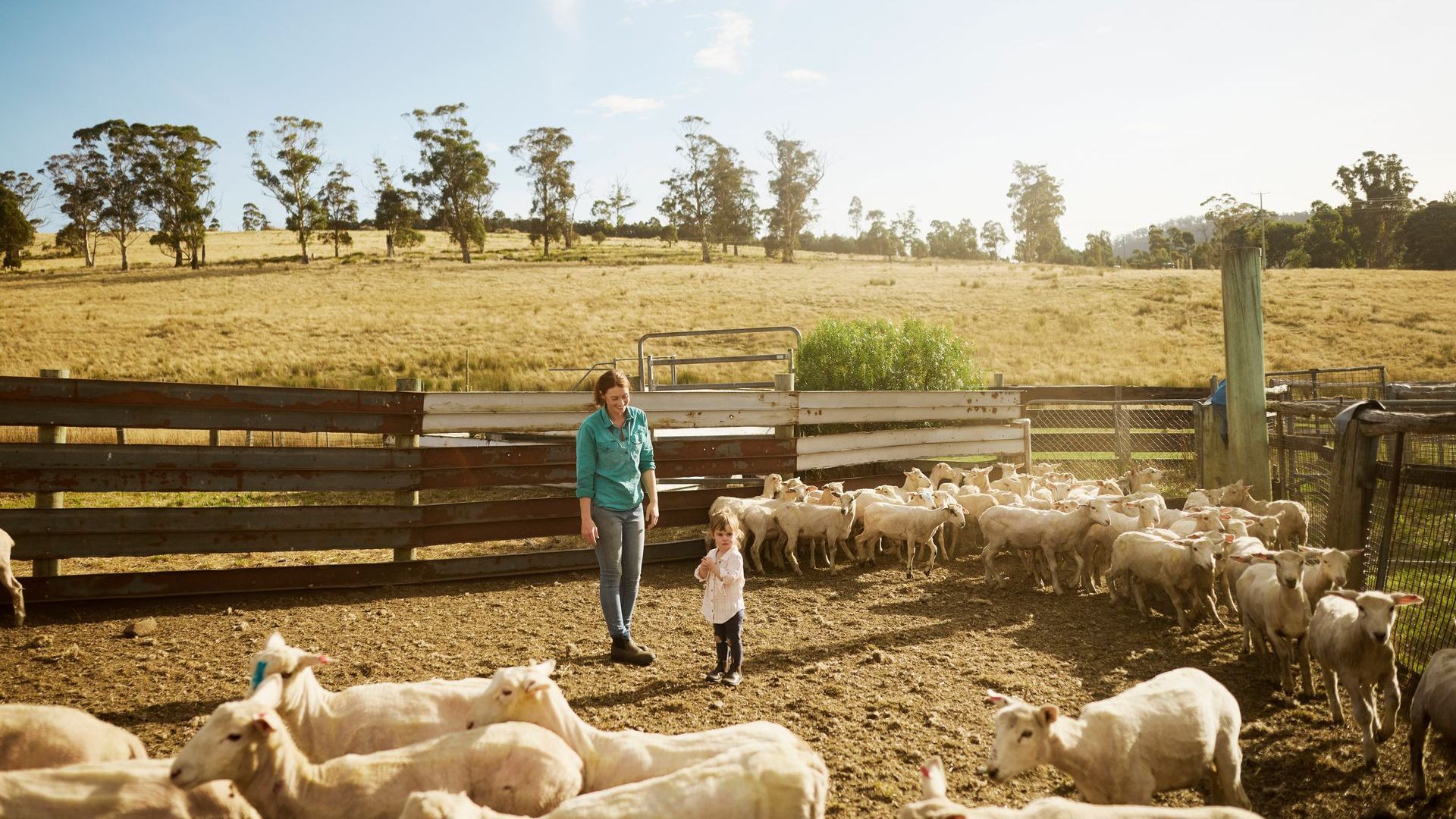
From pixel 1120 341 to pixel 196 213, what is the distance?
73.8 metres

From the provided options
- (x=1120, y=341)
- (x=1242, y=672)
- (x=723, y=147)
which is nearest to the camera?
(x=1242, y=672)

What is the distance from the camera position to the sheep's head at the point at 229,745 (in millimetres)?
3760

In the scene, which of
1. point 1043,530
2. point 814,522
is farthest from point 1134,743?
point 814,522

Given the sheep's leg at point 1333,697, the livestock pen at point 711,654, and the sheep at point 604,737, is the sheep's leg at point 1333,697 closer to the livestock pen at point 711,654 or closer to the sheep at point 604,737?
the livestock pen at point 711,654

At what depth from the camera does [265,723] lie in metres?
3.91

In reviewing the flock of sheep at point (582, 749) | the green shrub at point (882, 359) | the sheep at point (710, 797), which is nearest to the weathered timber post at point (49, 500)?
the flock of sheep at point (582, 749)

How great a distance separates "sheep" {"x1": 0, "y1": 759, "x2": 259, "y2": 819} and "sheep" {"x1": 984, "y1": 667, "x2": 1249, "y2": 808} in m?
3.68

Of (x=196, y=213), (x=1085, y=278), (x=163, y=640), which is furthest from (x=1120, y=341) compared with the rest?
(x=196, y=213)

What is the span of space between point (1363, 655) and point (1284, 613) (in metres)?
0.95

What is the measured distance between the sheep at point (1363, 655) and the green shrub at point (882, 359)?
1280 centimetres

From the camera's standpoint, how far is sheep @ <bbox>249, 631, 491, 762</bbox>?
185 inches

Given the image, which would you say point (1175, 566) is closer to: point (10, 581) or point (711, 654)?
point (711, 654)

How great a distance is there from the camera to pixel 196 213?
74.1 metres

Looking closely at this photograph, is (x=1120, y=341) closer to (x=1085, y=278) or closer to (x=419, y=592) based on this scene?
(x=1085, y=278)
